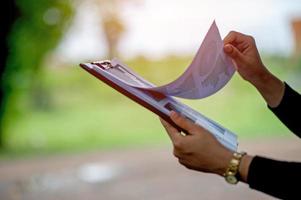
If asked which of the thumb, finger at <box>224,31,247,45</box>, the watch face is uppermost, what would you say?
finger at <box>224,31,247,45</box>

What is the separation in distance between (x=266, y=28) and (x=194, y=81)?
19.0ft

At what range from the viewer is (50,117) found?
7.32 metres

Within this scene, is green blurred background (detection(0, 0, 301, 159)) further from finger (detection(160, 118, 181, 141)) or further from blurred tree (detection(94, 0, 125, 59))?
finger (detection(160, 118, 181, 141))

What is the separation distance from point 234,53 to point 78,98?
6202mm

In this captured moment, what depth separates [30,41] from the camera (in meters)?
6.62

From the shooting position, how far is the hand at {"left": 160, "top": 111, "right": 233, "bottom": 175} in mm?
1016

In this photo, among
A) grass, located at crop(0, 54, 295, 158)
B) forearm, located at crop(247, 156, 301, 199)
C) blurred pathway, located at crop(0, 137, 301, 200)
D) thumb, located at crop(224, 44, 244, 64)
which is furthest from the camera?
grass, located at crop(0, 54, 295, 158)

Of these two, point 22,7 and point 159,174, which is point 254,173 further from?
point 22,7

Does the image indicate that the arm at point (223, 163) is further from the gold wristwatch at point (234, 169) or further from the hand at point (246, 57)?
the hand at point (246, 57)

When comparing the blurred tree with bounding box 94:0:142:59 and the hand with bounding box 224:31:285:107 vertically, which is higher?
the hand with bounding box 224:31:285:107

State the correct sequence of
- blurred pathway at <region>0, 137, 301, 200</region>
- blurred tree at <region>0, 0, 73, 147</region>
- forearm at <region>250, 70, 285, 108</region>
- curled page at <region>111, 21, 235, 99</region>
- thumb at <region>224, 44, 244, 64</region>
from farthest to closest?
1. blurred tree at <region>0, 0, 73, 147</region>
2. blurred pathway at <region>0, 137, 301, 200</region>
3. forearm at <region>250, 70, 285, 108</region>
4. thumb at <region>224, 44, 244, 64</region>
5. curled page at <region>111, 21, 235, 99</region>

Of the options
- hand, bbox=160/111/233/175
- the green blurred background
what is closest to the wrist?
hand, bbox=160/111/233/175

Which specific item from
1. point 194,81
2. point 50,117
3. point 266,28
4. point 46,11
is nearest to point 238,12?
point 266,28

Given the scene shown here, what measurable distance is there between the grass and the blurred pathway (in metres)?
0.93
